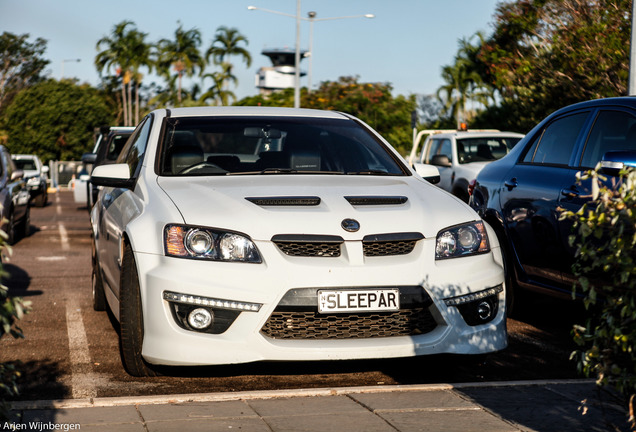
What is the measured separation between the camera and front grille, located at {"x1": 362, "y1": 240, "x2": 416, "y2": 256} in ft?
16.3

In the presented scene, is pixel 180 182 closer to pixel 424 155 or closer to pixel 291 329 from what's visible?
pixel 291 329

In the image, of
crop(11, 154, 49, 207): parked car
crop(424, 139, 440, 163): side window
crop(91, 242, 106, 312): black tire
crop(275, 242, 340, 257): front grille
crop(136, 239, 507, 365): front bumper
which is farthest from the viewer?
crop(11, 154, 49, 207): parked car

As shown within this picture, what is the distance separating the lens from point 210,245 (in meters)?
4.90

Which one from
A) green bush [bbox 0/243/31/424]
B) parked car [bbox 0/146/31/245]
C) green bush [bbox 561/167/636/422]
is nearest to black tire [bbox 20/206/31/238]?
parked car [bbox 0/146/31/245]

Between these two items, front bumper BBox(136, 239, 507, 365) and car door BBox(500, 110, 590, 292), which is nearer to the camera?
front bumper BBox(136, 239, 507, 365)

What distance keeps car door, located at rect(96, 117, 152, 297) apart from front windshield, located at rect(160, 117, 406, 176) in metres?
0.30

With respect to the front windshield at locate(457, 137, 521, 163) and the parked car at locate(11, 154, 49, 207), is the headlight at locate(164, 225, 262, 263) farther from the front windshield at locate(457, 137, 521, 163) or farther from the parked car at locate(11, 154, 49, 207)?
the parked car at locate(11, 154, 49, 207)

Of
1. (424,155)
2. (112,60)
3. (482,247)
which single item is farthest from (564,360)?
(112,60)

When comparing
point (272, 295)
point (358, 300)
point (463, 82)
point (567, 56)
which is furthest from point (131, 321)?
point (463, 82)

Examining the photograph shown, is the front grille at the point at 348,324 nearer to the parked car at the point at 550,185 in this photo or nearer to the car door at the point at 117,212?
the car door at the point at 117,212

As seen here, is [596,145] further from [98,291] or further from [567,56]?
[567,56]

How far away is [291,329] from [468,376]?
129 centimetres

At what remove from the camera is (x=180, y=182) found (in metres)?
5.71

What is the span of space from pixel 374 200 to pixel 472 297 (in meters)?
0.77
